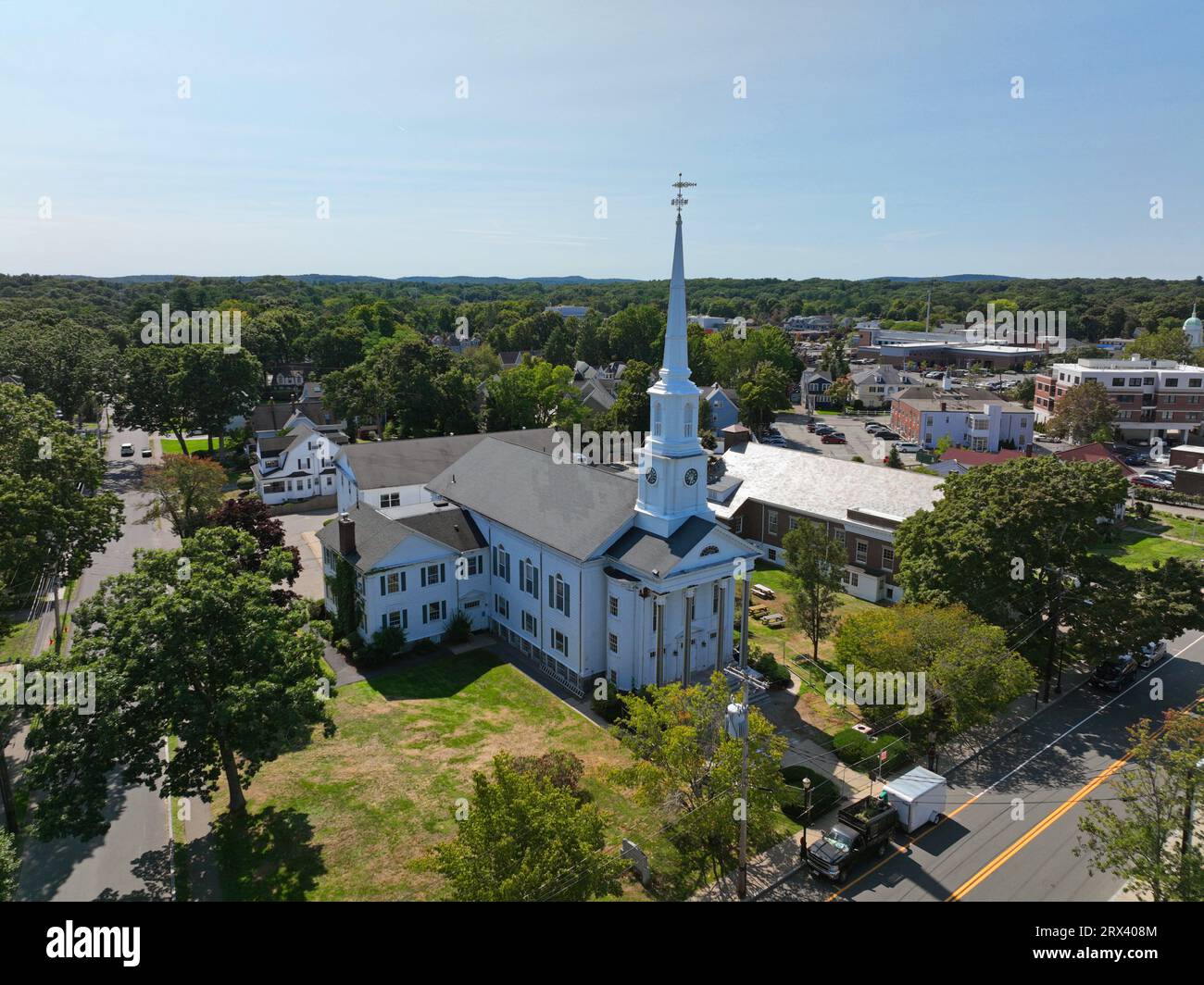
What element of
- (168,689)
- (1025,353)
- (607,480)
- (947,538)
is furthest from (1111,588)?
(1025,353)

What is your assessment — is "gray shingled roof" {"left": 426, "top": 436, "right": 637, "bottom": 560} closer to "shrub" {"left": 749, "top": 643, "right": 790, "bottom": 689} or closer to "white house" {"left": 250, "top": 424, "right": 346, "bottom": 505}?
"shrub" {"left": 749, "top": 643, "right": 790, "bottom": 689}

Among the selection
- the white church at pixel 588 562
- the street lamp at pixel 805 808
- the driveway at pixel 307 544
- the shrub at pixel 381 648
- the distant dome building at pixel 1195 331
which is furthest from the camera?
the distant dome building at pixel 1195 331

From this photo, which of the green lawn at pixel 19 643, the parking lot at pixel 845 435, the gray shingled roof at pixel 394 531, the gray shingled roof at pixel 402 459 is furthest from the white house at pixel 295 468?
the parking lot at pixel 845 435

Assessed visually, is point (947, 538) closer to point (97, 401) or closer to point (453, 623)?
point (453, 623)

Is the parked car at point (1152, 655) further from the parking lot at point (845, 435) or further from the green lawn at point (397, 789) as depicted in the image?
the parking lot at point (845, 435)

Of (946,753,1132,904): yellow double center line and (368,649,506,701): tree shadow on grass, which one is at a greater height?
(368,649,506,701): tree shadow on grass

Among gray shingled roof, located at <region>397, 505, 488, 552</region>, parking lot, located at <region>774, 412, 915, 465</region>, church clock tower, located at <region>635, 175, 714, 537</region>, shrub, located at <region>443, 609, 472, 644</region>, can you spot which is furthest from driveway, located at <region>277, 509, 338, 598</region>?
parking lot, located at <region>774, 412, 915, 465</region>

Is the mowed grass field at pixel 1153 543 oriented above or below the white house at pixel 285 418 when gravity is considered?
below
